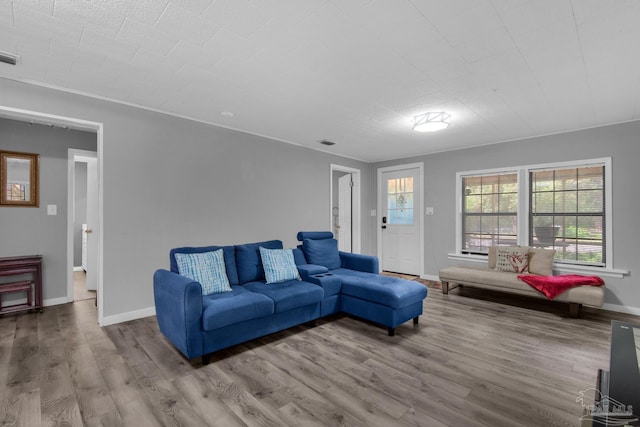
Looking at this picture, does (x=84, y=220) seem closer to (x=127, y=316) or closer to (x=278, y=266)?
(x=127, y=316)

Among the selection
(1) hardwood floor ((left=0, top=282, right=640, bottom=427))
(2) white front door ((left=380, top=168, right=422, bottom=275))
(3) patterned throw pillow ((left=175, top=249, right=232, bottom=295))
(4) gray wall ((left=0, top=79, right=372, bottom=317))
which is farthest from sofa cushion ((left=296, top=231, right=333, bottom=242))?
(2) white front door ((left=380, top=168, right=422, bottom=275))

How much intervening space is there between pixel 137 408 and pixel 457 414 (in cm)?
201

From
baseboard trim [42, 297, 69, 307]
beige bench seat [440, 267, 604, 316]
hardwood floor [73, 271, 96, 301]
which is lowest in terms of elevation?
hardwood floor [73, 271, 96, 301]

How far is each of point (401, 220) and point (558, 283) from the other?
9.50 ft

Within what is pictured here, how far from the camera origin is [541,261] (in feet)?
14.3

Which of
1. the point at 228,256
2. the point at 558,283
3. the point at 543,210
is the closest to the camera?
the point at 228,256

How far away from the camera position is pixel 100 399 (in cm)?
202

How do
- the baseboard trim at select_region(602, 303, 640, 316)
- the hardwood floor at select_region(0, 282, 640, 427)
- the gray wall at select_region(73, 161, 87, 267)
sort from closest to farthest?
the hardwood floor at select_region(0, 282, 640, 427) → the baseboard trim at select_region(602, 303, 640, 316) → the gray wall at select_region(73, 161, 87, 267)

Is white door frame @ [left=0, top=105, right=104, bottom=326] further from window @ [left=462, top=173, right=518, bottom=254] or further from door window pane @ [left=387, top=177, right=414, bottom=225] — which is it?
window @ [left=462, top=173, right=518, bottom=254]

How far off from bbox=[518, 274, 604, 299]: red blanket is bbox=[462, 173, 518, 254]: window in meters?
1.10

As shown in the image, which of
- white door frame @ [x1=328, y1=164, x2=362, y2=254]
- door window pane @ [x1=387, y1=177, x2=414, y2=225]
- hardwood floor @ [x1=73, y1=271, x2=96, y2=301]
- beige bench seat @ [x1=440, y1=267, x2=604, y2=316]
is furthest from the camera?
white door frame @ [x1=328, y1=164, x2=362, y2=254]

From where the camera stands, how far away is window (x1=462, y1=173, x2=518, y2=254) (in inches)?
195

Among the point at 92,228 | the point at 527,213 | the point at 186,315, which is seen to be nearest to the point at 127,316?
the point at 186,315

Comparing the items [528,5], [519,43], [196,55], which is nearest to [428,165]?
[519,43]
